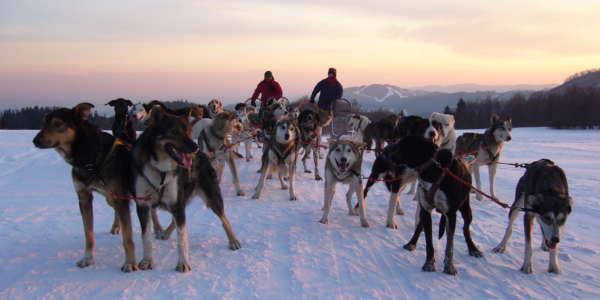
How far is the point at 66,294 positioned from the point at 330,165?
3.31 metres

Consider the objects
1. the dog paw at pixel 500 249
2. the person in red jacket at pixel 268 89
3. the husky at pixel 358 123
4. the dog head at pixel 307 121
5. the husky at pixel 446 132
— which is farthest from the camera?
the person in red jacket at pixel 268 89

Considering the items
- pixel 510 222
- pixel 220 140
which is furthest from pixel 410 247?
pixel 220 140

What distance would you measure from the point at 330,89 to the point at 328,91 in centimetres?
8

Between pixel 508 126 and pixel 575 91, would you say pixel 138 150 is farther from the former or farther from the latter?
pixel 575 91

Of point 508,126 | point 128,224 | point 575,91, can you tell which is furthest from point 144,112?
point 575,91

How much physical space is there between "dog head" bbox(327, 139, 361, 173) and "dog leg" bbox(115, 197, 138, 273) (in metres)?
2.65

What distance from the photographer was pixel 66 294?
3404mm

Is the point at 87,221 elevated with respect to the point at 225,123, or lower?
lower

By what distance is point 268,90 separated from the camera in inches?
468

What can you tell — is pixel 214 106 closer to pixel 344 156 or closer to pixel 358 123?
pixel 358 123

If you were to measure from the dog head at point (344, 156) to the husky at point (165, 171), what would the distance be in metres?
1.96

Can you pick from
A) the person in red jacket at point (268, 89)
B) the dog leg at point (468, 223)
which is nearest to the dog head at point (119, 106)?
the dog leg at point (468, 223)

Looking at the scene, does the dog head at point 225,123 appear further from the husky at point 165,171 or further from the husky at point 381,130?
the husky at point 381,130

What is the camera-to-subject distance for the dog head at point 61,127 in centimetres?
345
